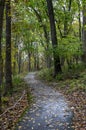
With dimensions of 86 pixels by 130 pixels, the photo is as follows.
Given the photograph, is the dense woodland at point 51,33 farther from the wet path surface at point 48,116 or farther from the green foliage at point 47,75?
the wet path surface at point 48,116

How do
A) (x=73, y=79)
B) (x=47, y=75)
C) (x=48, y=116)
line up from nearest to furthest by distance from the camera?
(x=48, y=116)
(x=73, y=79)
(x=47, y=75)

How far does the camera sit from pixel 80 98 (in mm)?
13766

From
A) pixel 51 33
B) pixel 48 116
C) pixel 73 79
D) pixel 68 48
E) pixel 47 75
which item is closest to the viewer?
pixel 48 116

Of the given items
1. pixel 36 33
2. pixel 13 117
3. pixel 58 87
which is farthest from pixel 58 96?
pixel 36 33

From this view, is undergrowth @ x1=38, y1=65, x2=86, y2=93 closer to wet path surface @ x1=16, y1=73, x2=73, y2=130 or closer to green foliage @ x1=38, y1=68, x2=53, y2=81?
green foliage @ x1=38, y1=68, x2=53, y2=81

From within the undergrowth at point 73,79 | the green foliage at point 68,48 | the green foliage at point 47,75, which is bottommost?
the green foliage at point 47,75

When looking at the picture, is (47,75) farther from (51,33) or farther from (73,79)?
(73,79)

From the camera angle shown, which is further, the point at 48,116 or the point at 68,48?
the point at 68,48

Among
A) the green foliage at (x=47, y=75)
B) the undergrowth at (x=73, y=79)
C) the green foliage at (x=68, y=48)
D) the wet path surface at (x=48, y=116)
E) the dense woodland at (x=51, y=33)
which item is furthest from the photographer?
the green foliage at (x=47, y=75)

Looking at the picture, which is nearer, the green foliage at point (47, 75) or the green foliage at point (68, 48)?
the green foliage at point (68, 48)

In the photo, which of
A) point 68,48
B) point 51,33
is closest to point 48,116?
point 68,48

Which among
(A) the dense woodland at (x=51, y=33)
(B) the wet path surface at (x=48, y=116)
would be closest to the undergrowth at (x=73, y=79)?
(A) the dense woodland at (x=51, y=33)

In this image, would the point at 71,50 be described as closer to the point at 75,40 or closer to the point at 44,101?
the point at 75,40

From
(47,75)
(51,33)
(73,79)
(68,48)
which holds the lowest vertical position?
(47,75)
